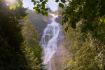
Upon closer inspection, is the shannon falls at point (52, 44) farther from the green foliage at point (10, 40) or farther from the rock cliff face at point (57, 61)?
the green foliage at point (10, 40)

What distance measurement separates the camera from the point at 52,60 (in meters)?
70.2

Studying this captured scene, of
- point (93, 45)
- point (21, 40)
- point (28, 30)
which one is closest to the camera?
point (93, 45)

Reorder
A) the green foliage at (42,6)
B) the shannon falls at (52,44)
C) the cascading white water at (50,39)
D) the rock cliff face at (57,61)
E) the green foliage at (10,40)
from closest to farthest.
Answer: the green foliage at (42,6) < the green foliage at (10,40) < the rock cliff face at (57,61) < the shannon falls at (52,44) < the cascading white water at (50,39)

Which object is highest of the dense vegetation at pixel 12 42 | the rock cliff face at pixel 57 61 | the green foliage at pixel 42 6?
the green foliage at pixel 42 6

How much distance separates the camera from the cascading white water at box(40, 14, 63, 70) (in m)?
74.9

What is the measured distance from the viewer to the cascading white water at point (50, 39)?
7488cm

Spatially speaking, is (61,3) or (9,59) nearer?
(61,3)

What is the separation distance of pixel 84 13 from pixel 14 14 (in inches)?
760

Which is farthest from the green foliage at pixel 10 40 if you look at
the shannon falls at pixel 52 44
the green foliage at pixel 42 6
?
the shannon falls at pixel 52 44

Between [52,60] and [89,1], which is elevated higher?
[89,1]

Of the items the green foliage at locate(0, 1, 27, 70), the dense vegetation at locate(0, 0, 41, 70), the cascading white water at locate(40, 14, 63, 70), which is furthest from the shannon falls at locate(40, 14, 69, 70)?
the green foliage at locate(0, 1, 27, 70)

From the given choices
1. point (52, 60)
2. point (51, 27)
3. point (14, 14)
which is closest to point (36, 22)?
point (51, 27)

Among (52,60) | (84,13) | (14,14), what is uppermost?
(84,13)

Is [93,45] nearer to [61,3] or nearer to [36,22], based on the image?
[61,3]
